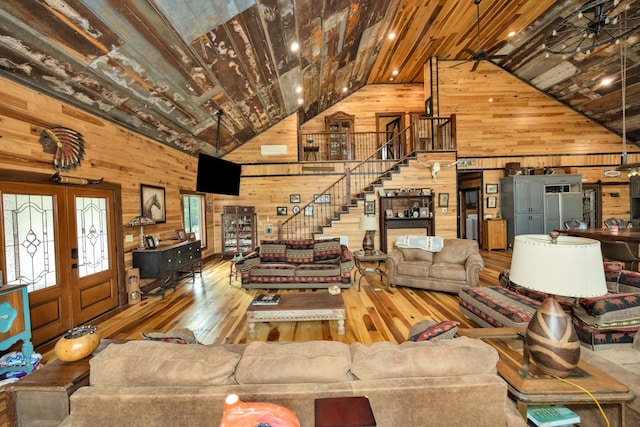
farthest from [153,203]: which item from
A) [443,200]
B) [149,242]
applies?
[443,200]

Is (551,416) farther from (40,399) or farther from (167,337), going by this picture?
(40,399)

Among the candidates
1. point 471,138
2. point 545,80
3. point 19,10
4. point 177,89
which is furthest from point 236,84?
point 545,80

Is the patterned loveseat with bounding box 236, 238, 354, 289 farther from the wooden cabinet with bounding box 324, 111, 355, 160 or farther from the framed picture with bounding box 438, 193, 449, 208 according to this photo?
the wooden cabinet with bounding box 324, 111, 355, 160

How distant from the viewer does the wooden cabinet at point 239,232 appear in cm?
814

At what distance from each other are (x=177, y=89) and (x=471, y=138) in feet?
26.2

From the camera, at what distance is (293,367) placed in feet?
4.03

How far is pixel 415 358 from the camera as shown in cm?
126

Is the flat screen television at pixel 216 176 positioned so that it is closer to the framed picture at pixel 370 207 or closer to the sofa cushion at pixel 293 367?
the framed picture at pixel 370 207

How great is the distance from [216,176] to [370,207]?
396 centimetres

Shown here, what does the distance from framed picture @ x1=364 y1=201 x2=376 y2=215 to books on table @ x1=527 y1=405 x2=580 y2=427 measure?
5.94m

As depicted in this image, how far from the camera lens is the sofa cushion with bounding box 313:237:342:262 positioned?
524cm

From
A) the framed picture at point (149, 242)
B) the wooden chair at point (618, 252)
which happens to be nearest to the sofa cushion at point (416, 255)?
the wooden chair at point (618, 252)

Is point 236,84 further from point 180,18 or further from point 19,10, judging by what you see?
point 19,10

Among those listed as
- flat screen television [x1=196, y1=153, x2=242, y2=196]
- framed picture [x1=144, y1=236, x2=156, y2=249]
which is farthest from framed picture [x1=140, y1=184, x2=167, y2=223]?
flat screen television [x1=196, y1=153, x2=242, y2=196]
